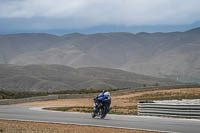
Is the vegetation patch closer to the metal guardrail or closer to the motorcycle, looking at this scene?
the metal guardrail

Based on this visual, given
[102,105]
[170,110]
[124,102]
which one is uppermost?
[102,105]

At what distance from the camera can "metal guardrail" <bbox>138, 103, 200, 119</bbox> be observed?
22.0 m

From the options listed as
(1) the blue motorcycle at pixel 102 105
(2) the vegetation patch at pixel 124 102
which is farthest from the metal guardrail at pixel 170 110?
(2) the vegetation patch at pixel 124 102

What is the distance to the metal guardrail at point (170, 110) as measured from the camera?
72.1 feet

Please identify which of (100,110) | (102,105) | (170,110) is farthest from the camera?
(100,110)

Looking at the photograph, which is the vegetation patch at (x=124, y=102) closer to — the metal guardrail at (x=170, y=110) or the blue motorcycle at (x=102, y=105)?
the metal guardrail at (x=170, y=110)

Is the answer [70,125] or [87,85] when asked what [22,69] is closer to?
[87,85]

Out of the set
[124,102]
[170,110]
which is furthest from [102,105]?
[124,102]

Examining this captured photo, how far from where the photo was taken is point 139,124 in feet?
65.4

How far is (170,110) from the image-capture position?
23.3 m

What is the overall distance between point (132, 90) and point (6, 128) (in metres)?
40.9

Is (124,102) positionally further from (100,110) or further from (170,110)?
(170,110)

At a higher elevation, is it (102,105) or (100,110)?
(102,105)

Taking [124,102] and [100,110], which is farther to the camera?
[124,102]
